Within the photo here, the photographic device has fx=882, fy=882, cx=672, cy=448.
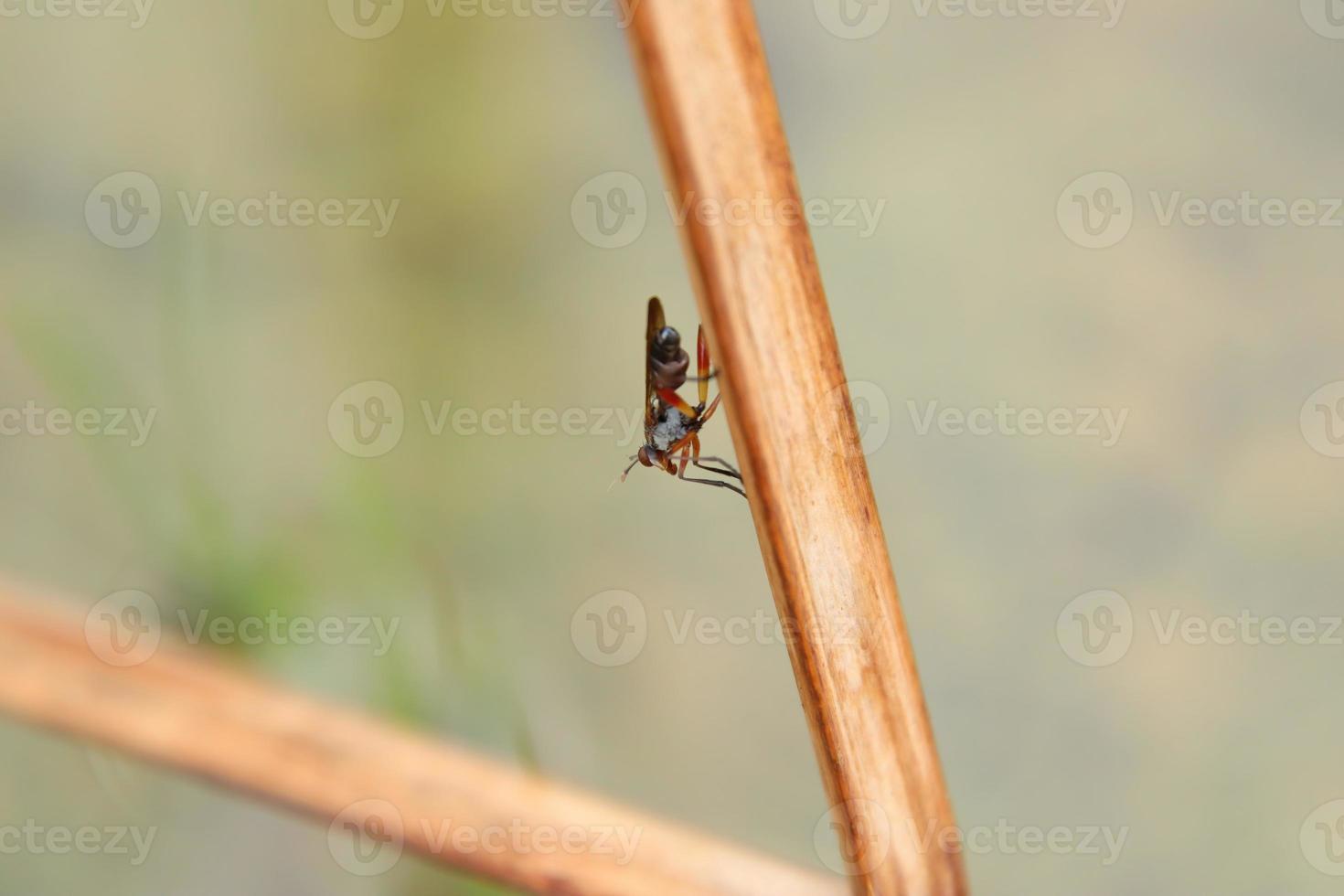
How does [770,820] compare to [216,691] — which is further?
[770,820]

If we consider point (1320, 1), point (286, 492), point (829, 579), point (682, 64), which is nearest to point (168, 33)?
point (286, 492)

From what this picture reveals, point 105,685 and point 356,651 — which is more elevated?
point 105,685

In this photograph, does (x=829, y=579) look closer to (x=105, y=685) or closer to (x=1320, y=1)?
(x=105, y=685)

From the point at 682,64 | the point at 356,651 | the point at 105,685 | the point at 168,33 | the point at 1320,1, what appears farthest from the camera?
the point at 168,33

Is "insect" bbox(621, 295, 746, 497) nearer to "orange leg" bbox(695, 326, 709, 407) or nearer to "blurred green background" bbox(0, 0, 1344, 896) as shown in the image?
"orange leg" bbox(695, 326, 709, 407)

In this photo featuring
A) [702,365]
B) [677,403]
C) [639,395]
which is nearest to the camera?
[702,365]

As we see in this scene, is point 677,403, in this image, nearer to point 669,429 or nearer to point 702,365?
point 669,429

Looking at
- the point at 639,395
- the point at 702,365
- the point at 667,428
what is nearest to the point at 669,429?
the point at 667,428
